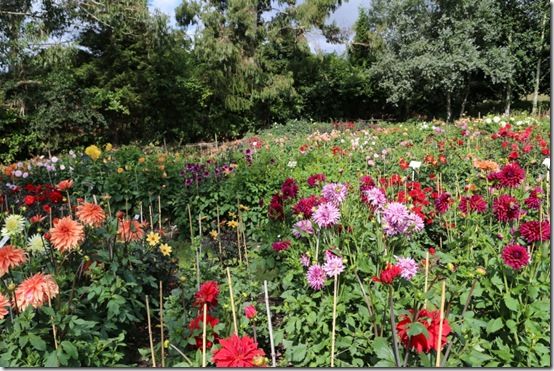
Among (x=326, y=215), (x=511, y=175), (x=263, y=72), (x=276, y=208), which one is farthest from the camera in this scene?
(x=263, y=72)

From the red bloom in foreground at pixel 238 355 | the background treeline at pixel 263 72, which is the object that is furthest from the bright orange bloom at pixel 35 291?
the background treeline at pixel 263 72

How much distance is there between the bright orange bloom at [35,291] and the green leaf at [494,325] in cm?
155

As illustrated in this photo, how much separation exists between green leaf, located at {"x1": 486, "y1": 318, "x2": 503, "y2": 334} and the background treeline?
397 inches

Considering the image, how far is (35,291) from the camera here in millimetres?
1661

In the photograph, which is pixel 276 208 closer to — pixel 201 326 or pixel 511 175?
pixel 201 326

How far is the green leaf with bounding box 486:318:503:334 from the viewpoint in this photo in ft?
5.15

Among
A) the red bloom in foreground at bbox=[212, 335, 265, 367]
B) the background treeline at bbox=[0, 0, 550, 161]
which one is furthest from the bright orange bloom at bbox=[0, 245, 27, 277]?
the background treeline at bbox=[0, 0, 550, 161]

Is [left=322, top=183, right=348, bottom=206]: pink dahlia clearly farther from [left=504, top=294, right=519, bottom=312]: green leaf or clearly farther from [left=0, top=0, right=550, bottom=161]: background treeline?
[left=0, top=0, right=550, bottom=161]: background treeline

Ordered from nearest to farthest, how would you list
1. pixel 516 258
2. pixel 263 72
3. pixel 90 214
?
pixel 516 258 → pixel 90 214 → pixel 263 72

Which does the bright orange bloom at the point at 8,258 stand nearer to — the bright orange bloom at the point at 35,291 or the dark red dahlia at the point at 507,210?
the bright orange bloom at the point at 35,291

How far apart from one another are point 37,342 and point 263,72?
14779 mm

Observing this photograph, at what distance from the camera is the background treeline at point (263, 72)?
12258 mm

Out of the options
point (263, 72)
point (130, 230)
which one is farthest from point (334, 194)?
point (263, 72)

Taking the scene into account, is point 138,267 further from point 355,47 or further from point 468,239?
point 355,47
